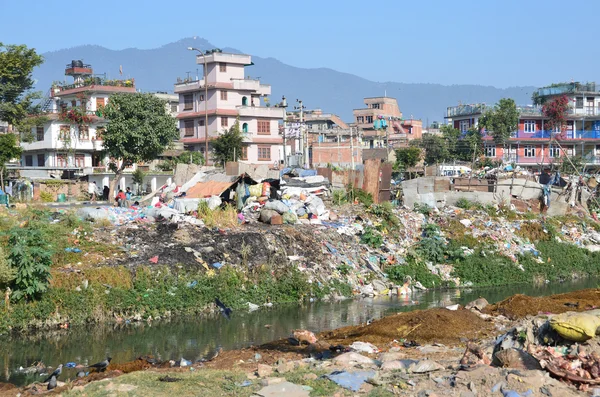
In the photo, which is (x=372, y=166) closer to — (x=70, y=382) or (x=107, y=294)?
(x=107, y=294)

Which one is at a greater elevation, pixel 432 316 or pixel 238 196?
pixel 238 196

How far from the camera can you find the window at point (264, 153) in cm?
5359

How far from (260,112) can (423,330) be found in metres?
40.6

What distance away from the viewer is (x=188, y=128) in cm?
5388

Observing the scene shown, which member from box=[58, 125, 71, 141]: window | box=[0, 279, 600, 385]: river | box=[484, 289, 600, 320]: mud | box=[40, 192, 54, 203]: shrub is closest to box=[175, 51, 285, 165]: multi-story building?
box=[58, 125, 71, 141]: window

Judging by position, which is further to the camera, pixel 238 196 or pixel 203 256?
pixel 238 196

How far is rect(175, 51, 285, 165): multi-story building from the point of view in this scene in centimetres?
5194

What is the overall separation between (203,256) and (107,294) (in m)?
2.86

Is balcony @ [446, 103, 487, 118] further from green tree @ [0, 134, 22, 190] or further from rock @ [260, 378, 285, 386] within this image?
rock @ [260, 378, 285, 386]

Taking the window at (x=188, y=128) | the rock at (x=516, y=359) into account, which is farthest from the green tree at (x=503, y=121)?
the rock at (x=516, y=359)

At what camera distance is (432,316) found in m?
14.0

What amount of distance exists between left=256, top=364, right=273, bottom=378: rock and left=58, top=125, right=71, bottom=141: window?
37.4m

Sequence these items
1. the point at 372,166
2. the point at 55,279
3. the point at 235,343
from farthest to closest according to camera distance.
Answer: the point at 372,166 < the point at 55,279 < the point at 235,343

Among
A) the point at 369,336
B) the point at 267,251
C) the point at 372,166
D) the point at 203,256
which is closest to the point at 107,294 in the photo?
the point at 203,256
